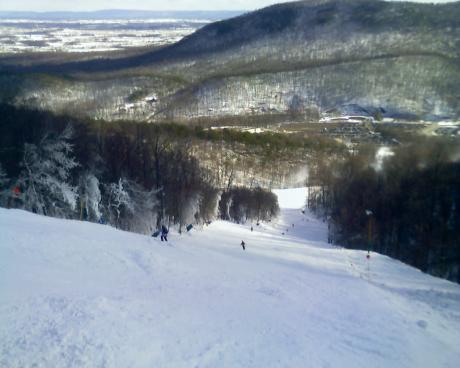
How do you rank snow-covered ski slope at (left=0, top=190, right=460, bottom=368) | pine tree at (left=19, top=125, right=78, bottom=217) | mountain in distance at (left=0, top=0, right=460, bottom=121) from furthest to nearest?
1. mountain in distance at (left=0, top=0, right=460, bottom=121)
2. pine tree at (left=19, top=125, right=78, bottom=217)
3. snow-covered ski slope at (left=0, top=190, right=460, bottom=368)

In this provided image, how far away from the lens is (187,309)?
40.1 feet

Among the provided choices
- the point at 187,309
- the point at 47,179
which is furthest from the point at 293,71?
the point at 187,309

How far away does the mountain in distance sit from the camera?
3780 inches

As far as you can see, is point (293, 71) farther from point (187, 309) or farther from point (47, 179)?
point (187, 309)

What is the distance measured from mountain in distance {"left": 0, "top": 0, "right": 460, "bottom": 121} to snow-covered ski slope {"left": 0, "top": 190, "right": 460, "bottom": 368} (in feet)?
176

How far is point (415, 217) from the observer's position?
31.4 m

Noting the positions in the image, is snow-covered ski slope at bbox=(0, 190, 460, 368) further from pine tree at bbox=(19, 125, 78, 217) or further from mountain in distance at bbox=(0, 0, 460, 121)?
mountain in distance at bbox=(0, 0, 460, 121)

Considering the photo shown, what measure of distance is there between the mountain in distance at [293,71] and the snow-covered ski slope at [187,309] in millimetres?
53720

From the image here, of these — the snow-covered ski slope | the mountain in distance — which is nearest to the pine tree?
the snow-covered ski slope

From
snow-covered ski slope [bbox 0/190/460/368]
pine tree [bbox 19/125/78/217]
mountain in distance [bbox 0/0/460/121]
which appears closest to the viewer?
snow-covered ski slope [bbox 0/190/460/368]

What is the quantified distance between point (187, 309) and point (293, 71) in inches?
4624

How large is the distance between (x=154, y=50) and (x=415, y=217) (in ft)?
522

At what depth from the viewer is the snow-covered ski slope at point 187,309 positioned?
9.61 meters

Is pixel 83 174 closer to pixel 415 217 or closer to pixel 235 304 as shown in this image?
pixel 235 304
